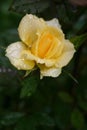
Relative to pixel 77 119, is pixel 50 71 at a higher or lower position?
higher

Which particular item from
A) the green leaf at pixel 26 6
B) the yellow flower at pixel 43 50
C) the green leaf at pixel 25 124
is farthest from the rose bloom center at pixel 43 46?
the green leaf at pixel 25 124

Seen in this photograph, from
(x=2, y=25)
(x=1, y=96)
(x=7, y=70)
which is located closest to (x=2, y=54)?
(x=7, y=70)

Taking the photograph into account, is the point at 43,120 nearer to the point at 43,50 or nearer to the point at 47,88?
the point at 47,88

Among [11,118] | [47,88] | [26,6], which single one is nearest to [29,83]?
[26,6]

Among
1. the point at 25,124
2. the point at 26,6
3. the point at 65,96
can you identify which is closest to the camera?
the point at 26,6

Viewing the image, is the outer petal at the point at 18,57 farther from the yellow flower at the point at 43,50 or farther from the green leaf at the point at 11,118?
the green leaf at the point at 11,118

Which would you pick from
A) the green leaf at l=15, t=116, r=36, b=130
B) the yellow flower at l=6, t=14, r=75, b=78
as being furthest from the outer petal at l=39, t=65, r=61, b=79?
the green leaf at l=15, t=116, r=36, b=130

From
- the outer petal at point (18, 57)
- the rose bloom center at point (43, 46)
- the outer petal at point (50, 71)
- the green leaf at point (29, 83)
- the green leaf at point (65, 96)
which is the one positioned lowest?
the green leaf at point (65, 96)
